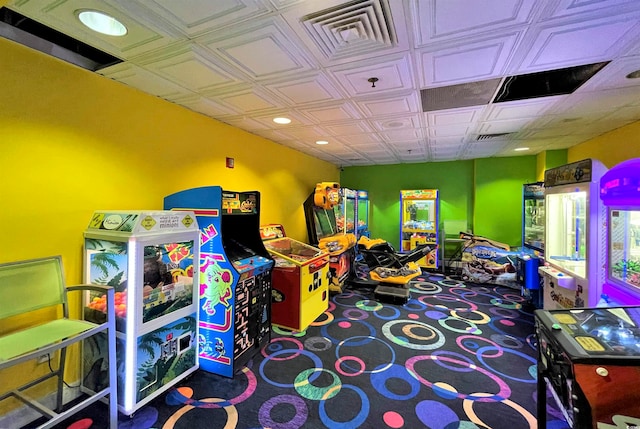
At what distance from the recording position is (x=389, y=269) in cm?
477

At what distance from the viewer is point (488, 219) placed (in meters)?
6.08

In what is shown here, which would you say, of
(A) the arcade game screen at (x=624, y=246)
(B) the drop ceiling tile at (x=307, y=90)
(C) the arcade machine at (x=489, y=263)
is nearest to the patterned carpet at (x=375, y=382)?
(A) the arcade game screen at (x=624, y=246)

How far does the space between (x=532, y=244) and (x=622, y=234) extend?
2396 millimetres

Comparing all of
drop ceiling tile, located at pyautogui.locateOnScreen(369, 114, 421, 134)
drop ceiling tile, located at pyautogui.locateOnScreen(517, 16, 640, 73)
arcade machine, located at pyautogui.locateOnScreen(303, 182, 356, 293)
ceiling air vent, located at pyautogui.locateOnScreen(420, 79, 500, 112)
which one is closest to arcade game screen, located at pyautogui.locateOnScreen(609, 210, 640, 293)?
drop ceiling tile, located at pyautogui.locateOnScreen(517, 16, 640, 73)

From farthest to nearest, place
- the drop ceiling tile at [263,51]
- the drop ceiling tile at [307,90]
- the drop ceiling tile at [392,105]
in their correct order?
the drop ceiling tile at [392,105]
the drop ceiling tile at [307,90]
the drop ceiling tile at [263,51]

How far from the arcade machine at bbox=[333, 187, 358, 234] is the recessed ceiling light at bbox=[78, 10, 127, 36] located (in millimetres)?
4181

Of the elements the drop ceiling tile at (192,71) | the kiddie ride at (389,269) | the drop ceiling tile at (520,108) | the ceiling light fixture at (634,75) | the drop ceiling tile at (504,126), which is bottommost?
the kiddie ride at (389,269)

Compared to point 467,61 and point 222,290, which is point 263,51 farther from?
point 222,290

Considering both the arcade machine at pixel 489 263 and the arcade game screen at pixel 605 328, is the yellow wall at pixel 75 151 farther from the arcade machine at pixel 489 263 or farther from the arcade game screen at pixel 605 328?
the arcade machine at pixel 489 263

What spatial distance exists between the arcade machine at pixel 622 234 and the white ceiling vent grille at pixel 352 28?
6.47ft

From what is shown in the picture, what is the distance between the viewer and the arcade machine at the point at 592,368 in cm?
112

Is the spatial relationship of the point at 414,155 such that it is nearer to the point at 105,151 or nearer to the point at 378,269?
the point at 378,269

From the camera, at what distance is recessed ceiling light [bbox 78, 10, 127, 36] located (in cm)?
154

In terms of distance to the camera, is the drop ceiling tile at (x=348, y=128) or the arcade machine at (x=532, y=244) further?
the arcade machine at (x=532, y=244)
